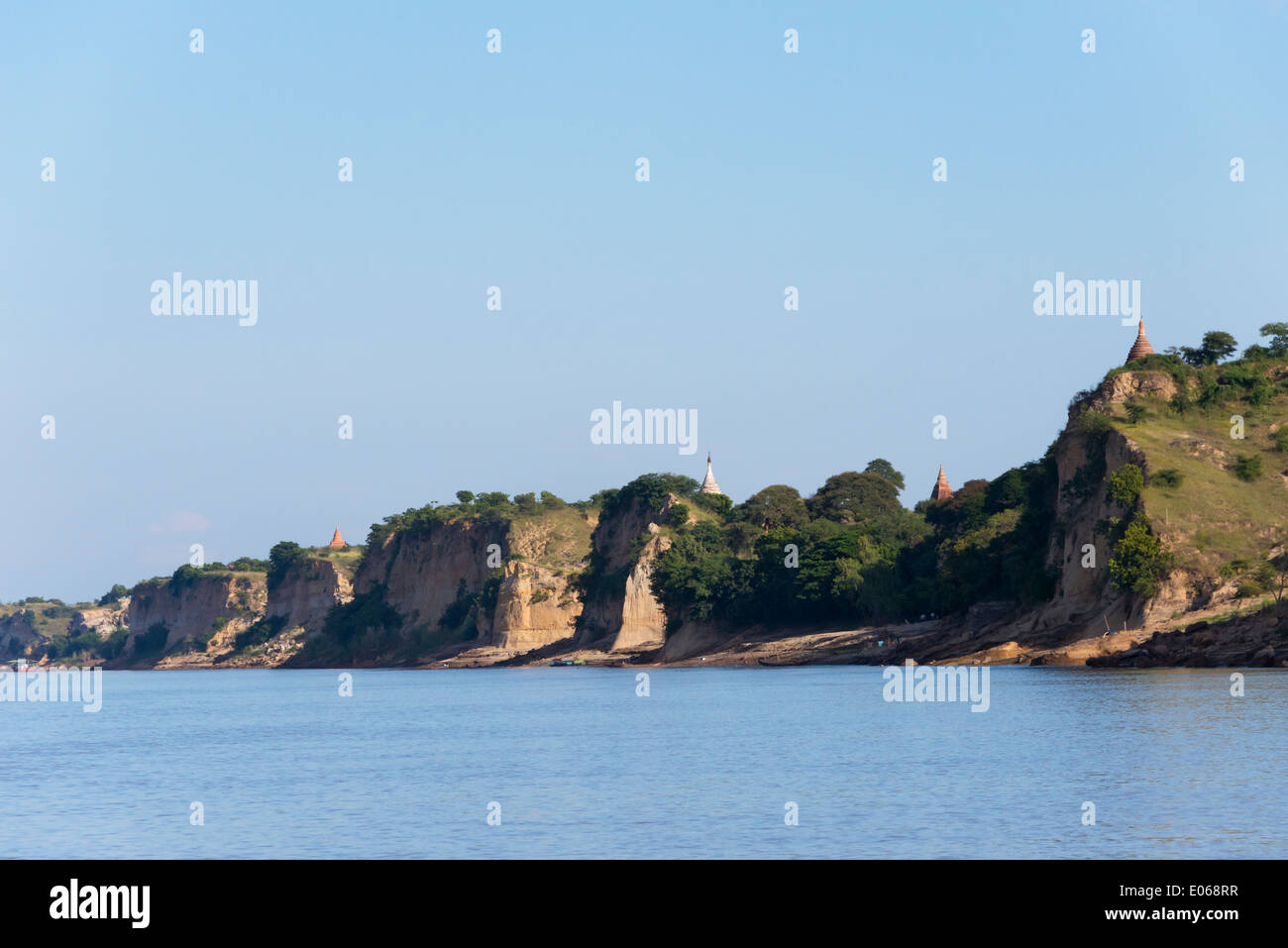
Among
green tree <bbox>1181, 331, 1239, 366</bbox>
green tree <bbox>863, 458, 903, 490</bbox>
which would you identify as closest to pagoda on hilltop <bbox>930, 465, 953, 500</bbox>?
green tree <bbox>863, 458, 903, 490</bbox>

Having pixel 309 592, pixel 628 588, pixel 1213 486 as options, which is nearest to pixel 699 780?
pixel 1213 486

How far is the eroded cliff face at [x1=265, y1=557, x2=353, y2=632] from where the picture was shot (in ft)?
575

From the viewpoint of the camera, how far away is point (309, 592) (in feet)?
583

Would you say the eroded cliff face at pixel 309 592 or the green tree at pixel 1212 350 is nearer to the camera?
the green tree at pixel 1212 350

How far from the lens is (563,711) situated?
57.6 m

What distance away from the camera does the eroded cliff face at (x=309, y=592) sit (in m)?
175

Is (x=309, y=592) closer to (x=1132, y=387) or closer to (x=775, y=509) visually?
(x=775, y=509)

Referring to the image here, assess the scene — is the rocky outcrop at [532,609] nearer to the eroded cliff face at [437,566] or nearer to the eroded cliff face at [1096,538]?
the eroded cliff face at [437,566]

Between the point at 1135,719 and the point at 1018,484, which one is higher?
the point at 1018,484

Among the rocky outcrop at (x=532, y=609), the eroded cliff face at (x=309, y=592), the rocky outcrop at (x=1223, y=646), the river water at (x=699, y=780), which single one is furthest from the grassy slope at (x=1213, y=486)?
the eroded cliff face at (x=309, y=592)
